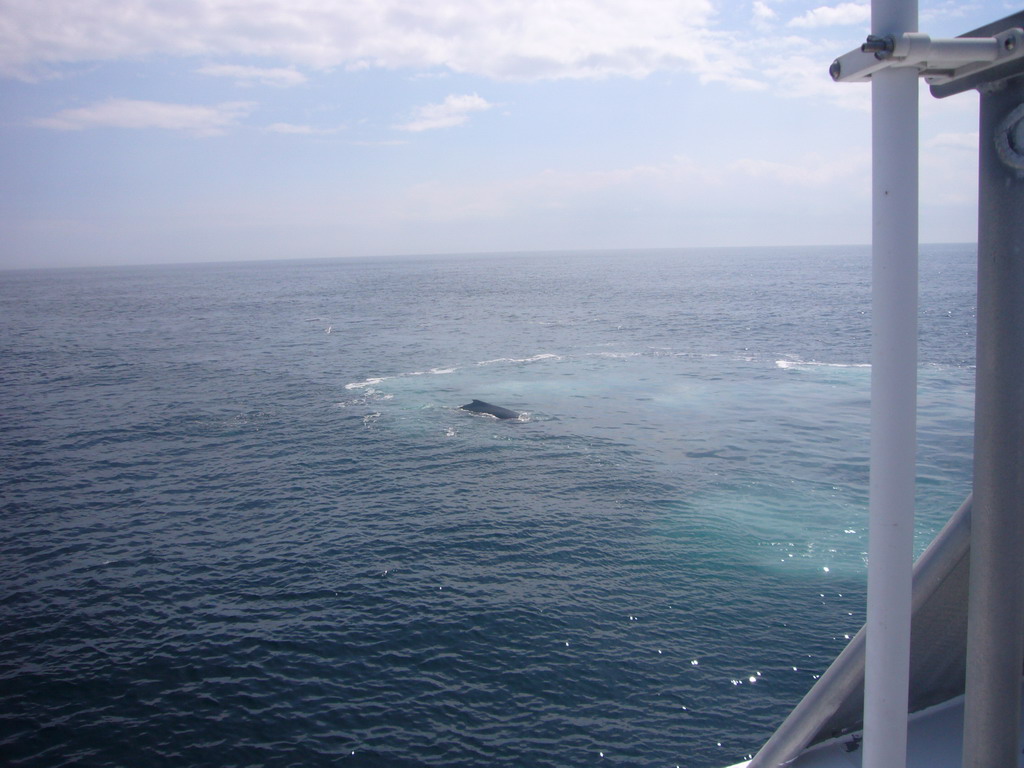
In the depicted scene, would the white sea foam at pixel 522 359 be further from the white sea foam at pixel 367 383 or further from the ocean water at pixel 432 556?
the white sea foam at pixel 367 383

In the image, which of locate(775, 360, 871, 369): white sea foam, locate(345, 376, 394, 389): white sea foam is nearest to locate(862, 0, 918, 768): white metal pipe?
locate(345, 376, 394, 389): white sea foam

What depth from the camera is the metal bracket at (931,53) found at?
4.47 m

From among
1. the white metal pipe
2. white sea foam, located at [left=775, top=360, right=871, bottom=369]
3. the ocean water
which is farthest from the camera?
white sea foam, located at [left=775, top=360, right=871, bottom=369]

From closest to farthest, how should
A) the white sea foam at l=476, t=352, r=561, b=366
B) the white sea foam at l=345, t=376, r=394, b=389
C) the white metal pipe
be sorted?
the white metal pipe < the white sea foam at l=345, t=376, r=394, b=389 < the white sea foam at l=476, t=352, r=561, b=366

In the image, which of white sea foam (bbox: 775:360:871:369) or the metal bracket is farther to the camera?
white sea foam (bbox: 775:360:871:369)

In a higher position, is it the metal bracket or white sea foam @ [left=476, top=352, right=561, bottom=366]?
the metal bracket

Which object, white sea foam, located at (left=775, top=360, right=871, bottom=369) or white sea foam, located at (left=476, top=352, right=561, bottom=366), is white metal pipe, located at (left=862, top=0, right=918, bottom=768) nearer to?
white sea foam, located at (left=476, top=352, right=561, bottom=366)

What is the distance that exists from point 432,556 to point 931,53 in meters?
30.6

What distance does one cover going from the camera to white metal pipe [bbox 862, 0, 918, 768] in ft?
15.1

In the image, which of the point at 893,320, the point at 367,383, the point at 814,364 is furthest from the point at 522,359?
the point at 893,320

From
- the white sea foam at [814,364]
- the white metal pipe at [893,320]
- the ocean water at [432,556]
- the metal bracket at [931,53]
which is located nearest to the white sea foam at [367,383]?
the ocean water at [432,556]

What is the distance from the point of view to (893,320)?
4656 millimetres

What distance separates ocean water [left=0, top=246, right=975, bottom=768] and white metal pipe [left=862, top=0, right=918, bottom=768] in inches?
714

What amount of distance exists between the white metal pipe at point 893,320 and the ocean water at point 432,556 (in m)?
Result: 18.1
